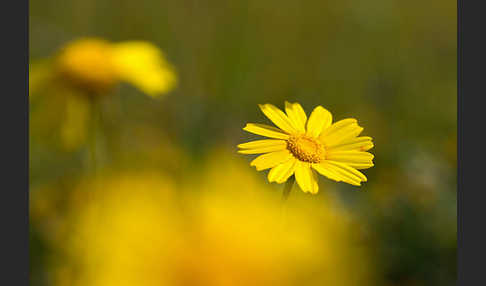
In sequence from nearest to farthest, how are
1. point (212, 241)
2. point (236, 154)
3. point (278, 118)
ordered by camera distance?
point (212, 241) → point (278, 118) → point (236, 154)

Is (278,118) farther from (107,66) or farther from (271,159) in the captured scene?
(107,66)

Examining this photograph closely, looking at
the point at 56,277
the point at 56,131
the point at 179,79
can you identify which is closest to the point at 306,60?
the point at 179,79

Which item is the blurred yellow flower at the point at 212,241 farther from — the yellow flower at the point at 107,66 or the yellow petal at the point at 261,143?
the yellow flower at the point at 107,66

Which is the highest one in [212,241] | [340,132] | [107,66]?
[107,66]

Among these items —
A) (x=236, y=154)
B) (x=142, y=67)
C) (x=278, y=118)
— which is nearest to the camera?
(x=278, y=118)

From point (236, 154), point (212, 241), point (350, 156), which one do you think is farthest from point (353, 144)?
point (236, 154)

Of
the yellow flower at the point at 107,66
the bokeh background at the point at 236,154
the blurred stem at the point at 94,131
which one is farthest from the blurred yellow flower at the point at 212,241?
the yellow flower at the point at 107,66
